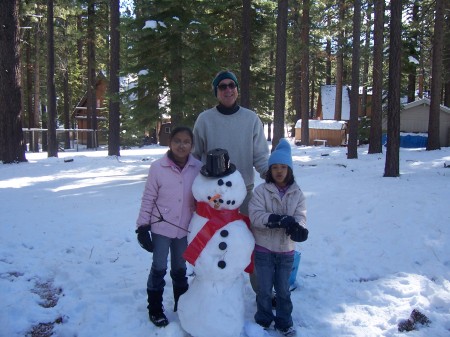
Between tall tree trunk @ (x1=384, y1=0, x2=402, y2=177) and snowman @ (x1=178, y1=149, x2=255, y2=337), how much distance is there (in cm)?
811

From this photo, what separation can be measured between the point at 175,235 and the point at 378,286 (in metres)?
2.69

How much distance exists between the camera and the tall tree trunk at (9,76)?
1212 cm

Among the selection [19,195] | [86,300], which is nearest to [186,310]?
[86,300]

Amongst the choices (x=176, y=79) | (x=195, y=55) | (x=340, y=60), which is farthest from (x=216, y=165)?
(x=340, y=60)

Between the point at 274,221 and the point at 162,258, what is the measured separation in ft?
3.78

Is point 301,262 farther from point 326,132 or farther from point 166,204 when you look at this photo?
point 326,132

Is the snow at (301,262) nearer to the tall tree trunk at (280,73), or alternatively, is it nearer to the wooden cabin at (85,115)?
the tall tree trunk at (280,73)

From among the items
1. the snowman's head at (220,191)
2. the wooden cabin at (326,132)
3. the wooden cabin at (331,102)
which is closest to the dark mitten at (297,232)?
the snowman's head at (220,191)

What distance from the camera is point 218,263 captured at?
3.29m

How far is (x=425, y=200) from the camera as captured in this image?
24.6 ft

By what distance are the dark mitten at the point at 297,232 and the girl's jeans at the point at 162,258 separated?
109cm

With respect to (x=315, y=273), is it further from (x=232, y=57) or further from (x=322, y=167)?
(x=232, y=57)

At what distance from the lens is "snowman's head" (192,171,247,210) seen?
3334 mm

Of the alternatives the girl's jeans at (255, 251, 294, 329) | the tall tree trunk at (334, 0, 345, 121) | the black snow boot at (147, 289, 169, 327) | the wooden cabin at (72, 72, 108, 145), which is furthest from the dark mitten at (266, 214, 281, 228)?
the wooden cabin at (72, 72, 108, 145)
